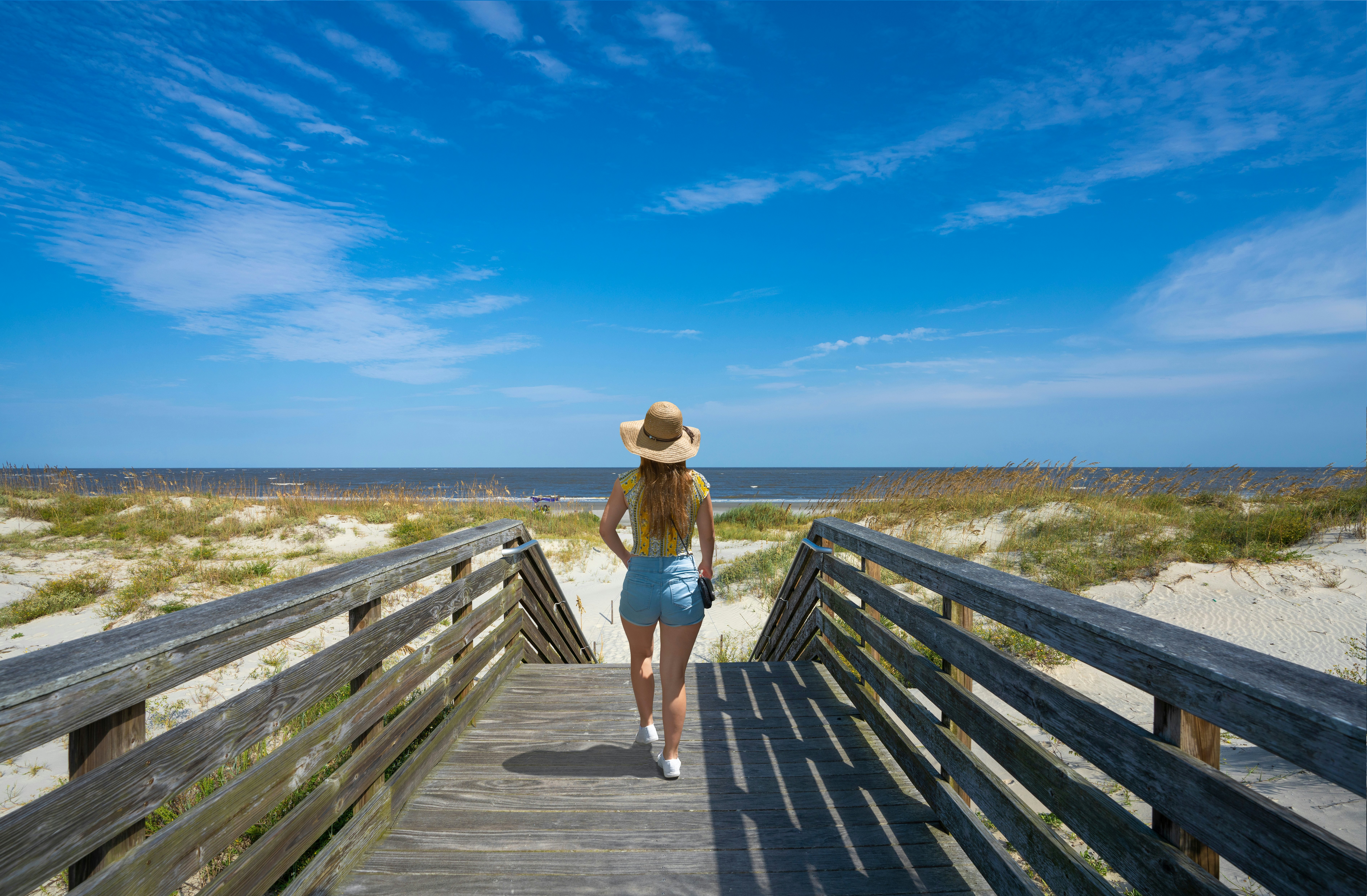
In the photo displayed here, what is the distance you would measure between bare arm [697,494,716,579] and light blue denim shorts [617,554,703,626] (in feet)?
0.44

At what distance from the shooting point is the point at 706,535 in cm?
343

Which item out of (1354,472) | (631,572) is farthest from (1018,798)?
(1354,472)

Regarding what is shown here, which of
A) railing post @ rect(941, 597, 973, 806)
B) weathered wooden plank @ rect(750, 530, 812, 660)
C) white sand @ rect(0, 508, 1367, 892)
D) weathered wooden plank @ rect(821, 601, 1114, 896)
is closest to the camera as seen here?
weathered wooden plank @ rect(821, 601, 1114, 896)

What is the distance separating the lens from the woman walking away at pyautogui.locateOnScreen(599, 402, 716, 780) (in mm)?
3252

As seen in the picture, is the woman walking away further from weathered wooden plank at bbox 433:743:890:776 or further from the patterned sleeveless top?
weathered wooden plank at bbox 433:743:890:776

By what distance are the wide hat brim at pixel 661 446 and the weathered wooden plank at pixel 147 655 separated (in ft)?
4.46

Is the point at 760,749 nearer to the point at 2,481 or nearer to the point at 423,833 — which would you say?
the point at 423,833

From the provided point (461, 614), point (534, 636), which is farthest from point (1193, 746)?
point (534, 636)

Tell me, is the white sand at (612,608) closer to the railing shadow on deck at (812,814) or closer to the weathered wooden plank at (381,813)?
the railing shadow on deck at (812,814)

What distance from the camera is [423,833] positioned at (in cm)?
273

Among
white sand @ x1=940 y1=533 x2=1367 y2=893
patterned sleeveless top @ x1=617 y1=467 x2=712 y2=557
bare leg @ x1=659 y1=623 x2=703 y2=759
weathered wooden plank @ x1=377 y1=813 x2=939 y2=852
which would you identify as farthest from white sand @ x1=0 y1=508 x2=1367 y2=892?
patterned sleeveless top @ x1=617 y1=467 x2=712 y2=557

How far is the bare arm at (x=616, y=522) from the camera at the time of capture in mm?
3447

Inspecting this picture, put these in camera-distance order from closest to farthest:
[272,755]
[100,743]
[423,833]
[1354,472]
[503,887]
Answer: [100,743] → [272,755] → [503,887] → [423,833] → [1354,472]

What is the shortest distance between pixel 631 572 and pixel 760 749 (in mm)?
1235
